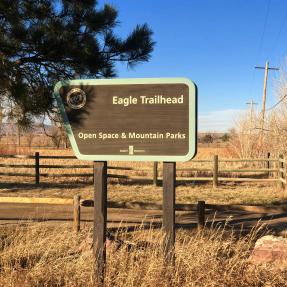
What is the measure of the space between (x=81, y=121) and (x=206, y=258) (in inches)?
68.4

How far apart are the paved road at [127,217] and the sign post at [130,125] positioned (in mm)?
4474

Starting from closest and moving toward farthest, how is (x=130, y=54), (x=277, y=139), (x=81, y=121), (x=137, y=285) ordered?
1. (x=137, y=285)
2. (x=81, y=121)
3. (x=130, y=54)
4. (x=277, y=139)

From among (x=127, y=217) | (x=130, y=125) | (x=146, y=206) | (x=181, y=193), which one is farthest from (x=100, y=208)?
(x=181, y=193)

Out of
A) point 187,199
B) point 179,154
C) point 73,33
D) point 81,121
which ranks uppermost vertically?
point 73,33

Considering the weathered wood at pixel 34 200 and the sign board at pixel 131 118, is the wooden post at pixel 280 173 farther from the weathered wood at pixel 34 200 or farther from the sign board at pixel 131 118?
the sign board at pixel 131 118

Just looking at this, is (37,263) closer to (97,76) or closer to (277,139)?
(97,76)

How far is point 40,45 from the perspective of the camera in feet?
28.7

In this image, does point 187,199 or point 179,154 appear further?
point 187,199

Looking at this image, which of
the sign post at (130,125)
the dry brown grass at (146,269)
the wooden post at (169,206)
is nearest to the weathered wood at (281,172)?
the dry brown grass at (146,269)

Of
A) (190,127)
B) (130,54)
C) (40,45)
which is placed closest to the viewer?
(190,127)

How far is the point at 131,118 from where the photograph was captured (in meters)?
4.32

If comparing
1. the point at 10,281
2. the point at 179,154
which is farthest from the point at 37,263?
the point at 179,154

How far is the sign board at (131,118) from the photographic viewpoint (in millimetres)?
4191

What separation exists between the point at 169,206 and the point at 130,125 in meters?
0.84
